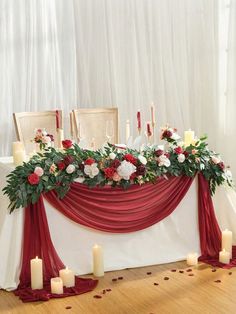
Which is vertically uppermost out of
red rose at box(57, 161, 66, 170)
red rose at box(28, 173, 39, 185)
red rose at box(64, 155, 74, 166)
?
red rose at box(64, 155, 74, 166)

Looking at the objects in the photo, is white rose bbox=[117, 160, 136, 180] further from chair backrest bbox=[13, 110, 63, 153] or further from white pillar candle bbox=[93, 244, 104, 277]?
chair backrest bbox=[13, 110, 63, 153]

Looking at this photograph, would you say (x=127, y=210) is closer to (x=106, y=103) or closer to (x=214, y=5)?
(x=106, y=103)

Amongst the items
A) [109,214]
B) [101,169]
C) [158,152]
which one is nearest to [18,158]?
[101,169]

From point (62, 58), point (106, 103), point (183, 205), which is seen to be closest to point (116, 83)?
point (106, 103)

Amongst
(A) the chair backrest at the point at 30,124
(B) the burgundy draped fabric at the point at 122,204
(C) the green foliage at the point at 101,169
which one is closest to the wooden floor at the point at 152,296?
(B) the burgundy draped fabric at the point at 122,204

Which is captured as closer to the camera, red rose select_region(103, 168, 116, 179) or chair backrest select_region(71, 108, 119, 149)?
red rose select_region(103, 168, 116, 179)

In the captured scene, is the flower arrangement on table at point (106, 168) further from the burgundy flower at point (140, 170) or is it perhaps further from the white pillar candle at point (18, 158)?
the white pillar candle at point (18, 158)

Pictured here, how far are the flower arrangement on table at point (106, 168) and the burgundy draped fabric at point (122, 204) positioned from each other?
0.20 ft

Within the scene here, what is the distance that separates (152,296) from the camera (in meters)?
3.46

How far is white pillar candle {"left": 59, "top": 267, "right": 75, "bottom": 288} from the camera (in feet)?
11.6

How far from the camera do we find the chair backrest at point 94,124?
521 centimetres

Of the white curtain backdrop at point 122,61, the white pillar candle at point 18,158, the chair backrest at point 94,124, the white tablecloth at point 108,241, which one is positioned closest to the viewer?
the white tablecloth at point 108,241

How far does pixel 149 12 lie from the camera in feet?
19.4

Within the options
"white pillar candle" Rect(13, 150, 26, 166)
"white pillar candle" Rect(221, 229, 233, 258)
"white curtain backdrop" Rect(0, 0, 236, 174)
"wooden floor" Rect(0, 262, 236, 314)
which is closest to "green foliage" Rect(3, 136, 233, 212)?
"white pillar candle" Rect(13, 150, 26, 166)
